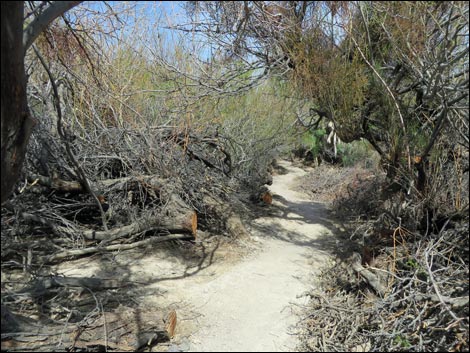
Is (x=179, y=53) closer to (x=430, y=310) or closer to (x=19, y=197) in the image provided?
(x=19, y=197)

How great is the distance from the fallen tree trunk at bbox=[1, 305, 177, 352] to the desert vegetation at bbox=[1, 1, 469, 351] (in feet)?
A: 0.06

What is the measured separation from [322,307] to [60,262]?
142 inches

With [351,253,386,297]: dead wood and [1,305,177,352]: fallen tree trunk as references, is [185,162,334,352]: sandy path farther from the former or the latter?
[351,253,386,297]: dead wood

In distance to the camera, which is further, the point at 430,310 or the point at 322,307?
the point at 322,307

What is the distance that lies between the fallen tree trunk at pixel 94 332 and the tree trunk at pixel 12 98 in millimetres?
1279

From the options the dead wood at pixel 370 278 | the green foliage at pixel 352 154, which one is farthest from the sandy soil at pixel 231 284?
the green foliage at pixel 352 154

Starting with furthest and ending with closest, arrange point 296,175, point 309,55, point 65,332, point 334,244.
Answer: point 296,175 < point 334,244 < point 309,55 < point 65,332

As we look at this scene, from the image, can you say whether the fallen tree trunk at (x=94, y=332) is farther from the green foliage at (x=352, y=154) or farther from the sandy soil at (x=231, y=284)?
the green foliage at (x=352, y=154)

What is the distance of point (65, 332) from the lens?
3572 millimetres

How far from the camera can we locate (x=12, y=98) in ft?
9.00

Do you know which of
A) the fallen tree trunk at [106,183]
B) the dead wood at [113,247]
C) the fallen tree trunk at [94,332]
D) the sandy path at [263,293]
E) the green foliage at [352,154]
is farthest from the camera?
the green foliage at [352,154]

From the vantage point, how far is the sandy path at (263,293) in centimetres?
401

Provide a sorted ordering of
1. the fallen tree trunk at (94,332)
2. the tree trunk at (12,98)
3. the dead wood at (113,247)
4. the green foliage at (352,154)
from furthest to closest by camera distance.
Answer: the green foliage at (352,154) → the dead wood at (113,247) → the fallen tree trunk at (94,332) → the tree trunk at (12,98)

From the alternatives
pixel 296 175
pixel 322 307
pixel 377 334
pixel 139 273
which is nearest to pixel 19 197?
pixel 139 273
